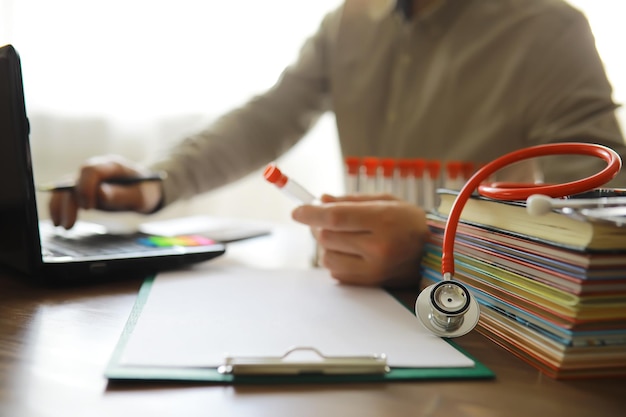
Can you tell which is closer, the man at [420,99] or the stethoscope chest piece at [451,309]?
the stethoscope chest piece at [451,309]

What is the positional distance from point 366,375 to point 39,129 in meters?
1.42

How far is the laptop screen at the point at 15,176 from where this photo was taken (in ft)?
1.45

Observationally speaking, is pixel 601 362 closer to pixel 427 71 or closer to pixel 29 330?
pixel 29 330

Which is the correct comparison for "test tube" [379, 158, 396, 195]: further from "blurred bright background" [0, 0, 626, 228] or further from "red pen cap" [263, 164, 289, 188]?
"blurred bright background" [0, 0, 626, 228]

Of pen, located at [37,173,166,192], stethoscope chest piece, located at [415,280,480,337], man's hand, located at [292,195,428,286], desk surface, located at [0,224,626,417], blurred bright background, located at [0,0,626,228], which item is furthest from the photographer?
blurred bright background, located at [0,0,626,228]

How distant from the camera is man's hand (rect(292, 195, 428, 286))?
0.52 metres

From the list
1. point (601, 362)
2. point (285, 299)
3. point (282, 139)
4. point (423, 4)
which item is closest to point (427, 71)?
point (423, 4)

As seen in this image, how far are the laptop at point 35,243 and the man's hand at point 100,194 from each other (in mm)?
71

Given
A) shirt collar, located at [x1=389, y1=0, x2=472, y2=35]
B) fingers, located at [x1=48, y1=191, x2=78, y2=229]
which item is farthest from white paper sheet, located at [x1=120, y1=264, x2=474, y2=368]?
shirt collar, located at [x1=389, y1=0, x2=472, y2=35]

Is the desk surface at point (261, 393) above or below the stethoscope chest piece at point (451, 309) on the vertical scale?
below

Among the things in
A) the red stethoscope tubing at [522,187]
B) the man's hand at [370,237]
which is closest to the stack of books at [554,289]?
the red stethoscope tubing at [522,187]

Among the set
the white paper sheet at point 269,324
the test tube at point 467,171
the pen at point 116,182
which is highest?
the test tube at point 467,171

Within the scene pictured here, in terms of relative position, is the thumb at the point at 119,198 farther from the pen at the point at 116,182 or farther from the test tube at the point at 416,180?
the test tube at the point at 416,180

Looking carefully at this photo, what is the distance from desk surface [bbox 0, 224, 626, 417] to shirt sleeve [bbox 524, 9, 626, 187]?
0.47 meters
